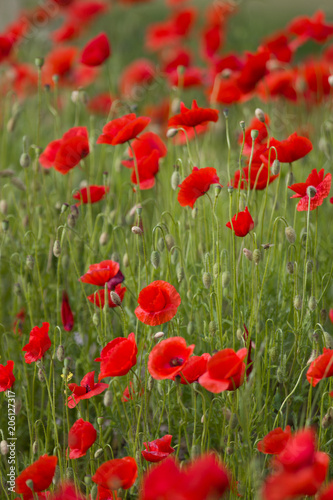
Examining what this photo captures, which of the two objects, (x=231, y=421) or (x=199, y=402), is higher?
(x=231, y=421)

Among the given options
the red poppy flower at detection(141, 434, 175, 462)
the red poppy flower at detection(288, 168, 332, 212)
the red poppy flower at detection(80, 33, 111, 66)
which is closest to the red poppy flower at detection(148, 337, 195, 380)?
the red poppy flower at detection(141, 434, 175, 462)

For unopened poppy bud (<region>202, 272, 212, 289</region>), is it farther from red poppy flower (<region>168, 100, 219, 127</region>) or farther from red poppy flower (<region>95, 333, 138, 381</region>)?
red poppy flower (<region>168, 100, 219, 127</region>)

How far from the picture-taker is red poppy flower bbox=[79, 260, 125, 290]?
127 centimetres

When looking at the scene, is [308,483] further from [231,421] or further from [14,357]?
[14,357]

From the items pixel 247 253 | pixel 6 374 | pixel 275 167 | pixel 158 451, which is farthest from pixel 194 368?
pixel 275 167

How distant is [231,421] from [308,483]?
0.45m

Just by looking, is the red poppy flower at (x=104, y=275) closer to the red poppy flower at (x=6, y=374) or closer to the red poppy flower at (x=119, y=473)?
the red poppy flower at (x=6, y=374)

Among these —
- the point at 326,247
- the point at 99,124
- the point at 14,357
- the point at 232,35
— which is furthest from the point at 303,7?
the point at 14,357

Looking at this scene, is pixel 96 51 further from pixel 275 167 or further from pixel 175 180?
pixel 275 167

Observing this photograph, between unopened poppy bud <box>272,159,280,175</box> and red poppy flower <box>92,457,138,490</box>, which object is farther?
unopened poppy bud <box>272,159,280,175</box>

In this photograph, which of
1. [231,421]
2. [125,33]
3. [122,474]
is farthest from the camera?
[125,33]

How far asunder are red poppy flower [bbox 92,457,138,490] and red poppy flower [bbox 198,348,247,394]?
0.17 meters

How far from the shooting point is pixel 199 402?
138 cm

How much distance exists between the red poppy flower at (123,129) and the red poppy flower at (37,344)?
464 millimetres
